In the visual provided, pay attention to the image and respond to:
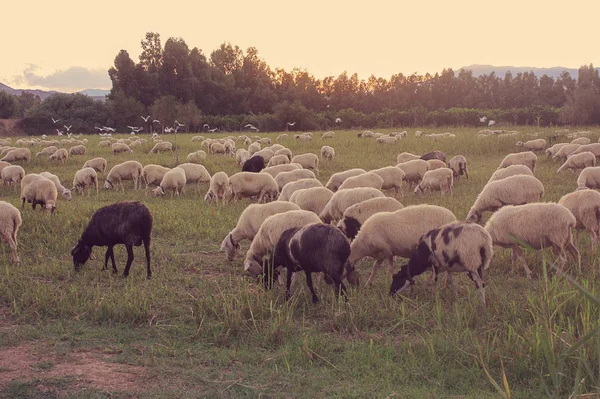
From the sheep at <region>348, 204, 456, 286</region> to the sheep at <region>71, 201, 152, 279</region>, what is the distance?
3218 millimetres

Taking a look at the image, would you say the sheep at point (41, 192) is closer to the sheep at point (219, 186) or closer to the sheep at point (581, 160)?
the sheep at point (219, 186)

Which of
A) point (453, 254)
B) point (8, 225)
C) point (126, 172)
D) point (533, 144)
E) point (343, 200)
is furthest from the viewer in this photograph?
point (533, 144)

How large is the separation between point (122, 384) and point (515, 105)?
83446 mm


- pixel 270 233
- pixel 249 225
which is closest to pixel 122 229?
pixel 249 225

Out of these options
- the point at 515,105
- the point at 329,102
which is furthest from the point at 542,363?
the point at 515,105

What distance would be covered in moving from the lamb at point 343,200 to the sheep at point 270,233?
2.00 metres

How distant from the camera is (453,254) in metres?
5.99

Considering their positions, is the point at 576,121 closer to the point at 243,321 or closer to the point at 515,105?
the point at 515,105

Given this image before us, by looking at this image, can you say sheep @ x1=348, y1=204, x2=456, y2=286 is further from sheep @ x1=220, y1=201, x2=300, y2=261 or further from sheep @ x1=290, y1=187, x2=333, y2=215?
sheep @ x1=290, y1=187, x2=333, y2=215

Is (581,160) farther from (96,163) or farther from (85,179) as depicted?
(96,163)

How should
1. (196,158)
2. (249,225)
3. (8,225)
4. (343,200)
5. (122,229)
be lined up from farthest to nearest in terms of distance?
1. (196,158)
2. (343,200)
3. (249,225)
4. (8,225)
5. (122,229)

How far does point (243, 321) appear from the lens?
5.51 metres

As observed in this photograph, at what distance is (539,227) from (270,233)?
3.83 m

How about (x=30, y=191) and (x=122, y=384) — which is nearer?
(x=122, y=384)
